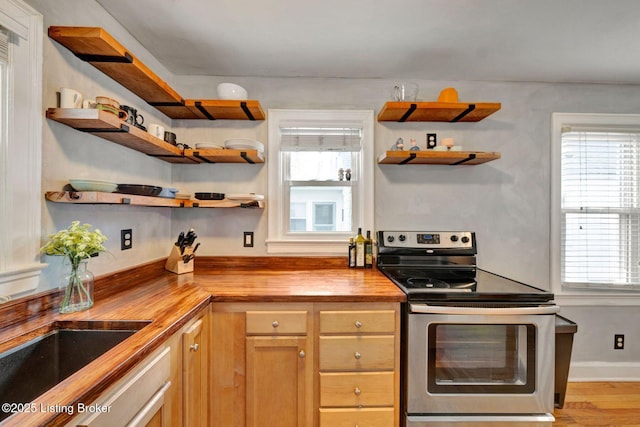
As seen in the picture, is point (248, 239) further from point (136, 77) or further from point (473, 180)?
point (473, 180)

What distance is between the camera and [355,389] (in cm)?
159

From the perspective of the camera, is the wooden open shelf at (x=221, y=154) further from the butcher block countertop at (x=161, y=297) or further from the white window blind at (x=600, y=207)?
the white window blind at (x=600, y=207)

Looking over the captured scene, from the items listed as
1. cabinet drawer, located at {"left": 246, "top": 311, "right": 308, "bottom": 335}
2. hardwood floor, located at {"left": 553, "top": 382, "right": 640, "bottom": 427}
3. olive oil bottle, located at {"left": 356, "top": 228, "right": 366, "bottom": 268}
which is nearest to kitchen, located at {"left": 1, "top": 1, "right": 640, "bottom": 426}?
hardwood floor, located at {"left": 553, "top": 382, "right": 640, "bottom": 427}

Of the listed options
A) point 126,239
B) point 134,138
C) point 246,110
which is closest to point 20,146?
point 134,138

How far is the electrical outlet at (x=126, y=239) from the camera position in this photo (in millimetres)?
1771

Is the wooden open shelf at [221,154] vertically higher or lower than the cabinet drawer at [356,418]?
higher

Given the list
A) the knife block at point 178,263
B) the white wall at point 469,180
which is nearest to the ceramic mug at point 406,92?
the white wall at point 469,180

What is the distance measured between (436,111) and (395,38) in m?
Result: 0.58

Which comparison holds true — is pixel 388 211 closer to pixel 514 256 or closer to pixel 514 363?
pixel 514 256

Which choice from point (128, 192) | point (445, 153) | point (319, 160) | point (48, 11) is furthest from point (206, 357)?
point (445, 153)

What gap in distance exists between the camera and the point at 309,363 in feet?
5.24

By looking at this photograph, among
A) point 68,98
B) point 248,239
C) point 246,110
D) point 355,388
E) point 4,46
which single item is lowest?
point 355,388

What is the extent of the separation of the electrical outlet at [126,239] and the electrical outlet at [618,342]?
364 cm

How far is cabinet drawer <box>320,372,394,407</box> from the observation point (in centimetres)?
159
